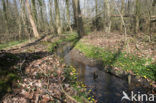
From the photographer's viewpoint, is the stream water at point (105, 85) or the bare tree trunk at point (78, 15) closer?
the stream water at point (105, 85)

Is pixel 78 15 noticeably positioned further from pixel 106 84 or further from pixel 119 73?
pixel 106 84

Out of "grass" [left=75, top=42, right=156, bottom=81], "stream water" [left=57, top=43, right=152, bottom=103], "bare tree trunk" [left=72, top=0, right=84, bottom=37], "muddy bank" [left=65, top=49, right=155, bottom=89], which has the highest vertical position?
"bare tree trunk" [left=72, top=0, right=84, bottom=37]

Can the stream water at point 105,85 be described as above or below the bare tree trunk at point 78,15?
below

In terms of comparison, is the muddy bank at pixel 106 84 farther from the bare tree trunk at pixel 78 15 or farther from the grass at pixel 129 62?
the bare tree trunk at pixel 78 15

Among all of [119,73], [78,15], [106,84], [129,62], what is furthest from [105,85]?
[78,15]

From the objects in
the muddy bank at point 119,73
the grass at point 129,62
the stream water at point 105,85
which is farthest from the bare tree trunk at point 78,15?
the stream water at point 105,85

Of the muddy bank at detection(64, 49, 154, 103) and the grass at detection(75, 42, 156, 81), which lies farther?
the grass at detection(75, 42, 156, 81)

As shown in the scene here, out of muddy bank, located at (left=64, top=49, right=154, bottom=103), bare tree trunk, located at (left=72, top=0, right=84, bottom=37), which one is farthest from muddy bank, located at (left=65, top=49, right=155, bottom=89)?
bare tree trunk, located at (left=72, top=0, right=84, bottom=37)

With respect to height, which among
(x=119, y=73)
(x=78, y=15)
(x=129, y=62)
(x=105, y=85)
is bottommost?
(x=105, y=85)

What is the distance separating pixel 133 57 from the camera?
753 centimetres

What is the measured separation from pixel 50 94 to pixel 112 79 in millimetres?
3806

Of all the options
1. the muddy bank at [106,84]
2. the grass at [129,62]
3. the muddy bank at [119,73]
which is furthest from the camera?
the grass at [129,62]

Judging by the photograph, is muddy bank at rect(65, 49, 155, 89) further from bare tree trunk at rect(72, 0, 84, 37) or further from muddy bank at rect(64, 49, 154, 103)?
bare tree trunk at rect(72, 0, 84, 37)

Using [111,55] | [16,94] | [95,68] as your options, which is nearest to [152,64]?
[111,55]
